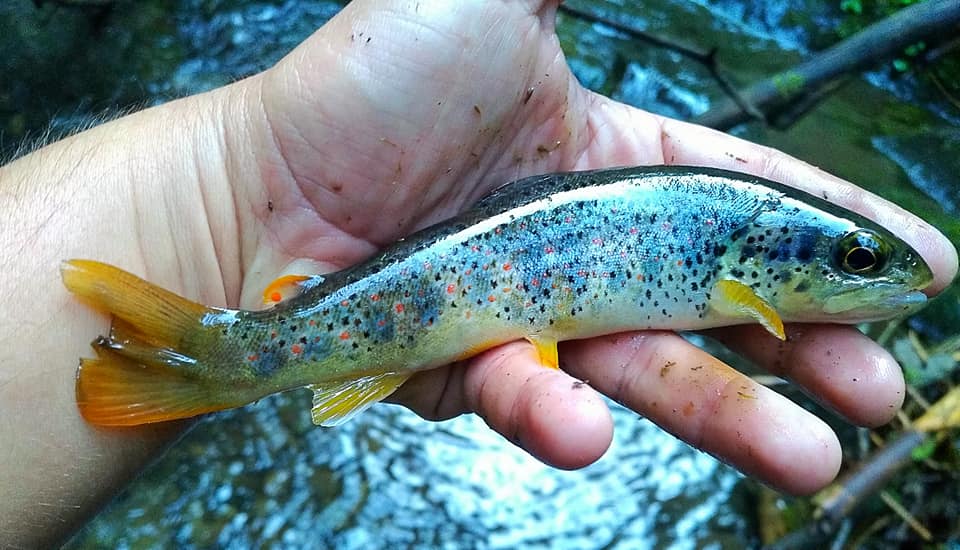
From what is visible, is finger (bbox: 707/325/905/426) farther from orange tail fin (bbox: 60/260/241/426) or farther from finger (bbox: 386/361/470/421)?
orange tail fin (bbox: 60/260/241/426)

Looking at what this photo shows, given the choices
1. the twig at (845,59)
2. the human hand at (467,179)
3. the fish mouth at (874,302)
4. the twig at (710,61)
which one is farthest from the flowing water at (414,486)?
the fish mouth at (874,302)

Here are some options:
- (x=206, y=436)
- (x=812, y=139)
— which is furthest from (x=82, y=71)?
(x=812, y=139)

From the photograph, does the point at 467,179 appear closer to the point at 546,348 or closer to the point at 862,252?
the point at 546,348

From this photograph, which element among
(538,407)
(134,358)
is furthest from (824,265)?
(134,358)

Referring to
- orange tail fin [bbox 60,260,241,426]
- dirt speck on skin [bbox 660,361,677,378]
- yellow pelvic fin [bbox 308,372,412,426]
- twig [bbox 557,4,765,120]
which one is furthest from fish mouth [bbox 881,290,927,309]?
twig [bbox 557,4,765,120]

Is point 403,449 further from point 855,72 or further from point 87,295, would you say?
point 855,72

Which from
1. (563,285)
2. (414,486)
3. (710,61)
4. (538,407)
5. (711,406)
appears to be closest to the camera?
(538,407)
